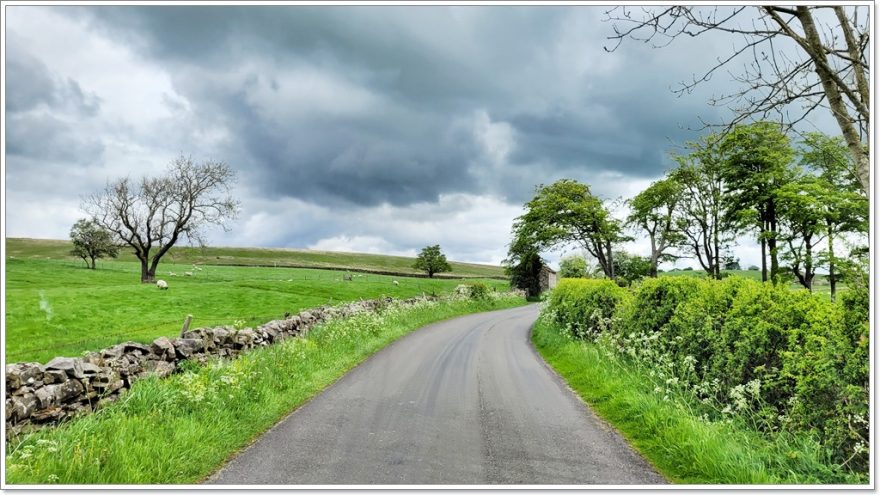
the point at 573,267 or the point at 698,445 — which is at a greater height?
the point at 573,267

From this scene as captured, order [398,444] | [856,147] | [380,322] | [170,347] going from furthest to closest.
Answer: [380,322] → [170,347] → [398,444] → [856,147]

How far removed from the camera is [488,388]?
12.1m

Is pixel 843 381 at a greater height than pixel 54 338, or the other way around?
pixel 843 381

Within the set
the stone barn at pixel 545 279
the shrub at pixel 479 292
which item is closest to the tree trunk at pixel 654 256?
the shrub at pixel 479 292

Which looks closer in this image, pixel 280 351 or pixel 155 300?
pixel 280 351

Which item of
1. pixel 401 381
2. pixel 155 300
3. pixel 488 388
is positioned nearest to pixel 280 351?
pixel 401 381

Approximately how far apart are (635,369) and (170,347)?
1186 cm

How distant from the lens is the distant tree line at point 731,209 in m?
30.7

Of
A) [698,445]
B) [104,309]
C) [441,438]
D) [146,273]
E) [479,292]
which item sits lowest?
[441,438]

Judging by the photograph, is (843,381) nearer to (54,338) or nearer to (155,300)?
(54,338)

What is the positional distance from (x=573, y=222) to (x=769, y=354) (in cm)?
4453

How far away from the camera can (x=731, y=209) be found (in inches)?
1570

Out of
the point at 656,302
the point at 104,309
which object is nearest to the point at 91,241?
the point at 104,309

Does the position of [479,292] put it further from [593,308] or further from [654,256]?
[593,308]
